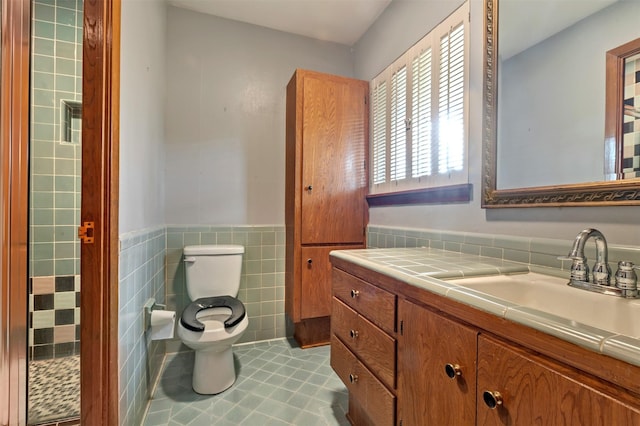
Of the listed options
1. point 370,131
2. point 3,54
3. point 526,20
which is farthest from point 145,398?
point 526,20

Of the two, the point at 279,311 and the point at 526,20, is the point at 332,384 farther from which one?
the point at 526,20

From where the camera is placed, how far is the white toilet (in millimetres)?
1552

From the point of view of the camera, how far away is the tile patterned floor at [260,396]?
142 centimetres

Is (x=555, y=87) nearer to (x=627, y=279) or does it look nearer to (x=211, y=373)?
(x=627, y=279)

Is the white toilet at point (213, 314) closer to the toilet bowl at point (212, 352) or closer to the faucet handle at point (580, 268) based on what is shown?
the toilet bowl at point (212, 352)

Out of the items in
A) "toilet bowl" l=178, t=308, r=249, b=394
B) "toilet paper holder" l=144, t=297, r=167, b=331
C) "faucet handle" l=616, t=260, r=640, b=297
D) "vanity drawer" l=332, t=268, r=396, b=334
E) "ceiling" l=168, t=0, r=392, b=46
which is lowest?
"toilet bowl" l=178, t=308, r=249, b=394

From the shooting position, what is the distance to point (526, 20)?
1.12m

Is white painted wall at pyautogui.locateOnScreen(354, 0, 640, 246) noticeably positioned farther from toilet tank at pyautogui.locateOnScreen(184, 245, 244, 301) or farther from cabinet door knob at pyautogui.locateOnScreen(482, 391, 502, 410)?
toilet tank at pyautogui.locateOnScreen(184, 245, 244, 301)

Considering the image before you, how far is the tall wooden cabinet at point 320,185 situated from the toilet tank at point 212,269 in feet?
1.39

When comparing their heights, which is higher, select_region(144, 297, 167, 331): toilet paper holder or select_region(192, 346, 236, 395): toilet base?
select_region(144, 297, 167, 331): toilet paper holder

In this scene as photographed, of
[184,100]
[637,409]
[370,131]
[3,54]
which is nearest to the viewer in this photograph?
[637,409]

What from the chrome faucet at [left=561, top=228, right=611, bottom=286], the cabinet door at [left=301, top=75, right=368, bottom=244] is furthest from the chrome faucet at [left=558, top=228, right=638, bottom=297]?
the cabinet door at [left=301, top=75, right=368, bottom=244]

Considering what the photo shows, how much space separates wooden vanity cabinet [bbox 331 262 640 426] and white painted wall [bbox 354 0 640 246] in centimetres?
58

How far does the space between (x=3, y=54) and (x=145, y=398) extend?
5.26ft
